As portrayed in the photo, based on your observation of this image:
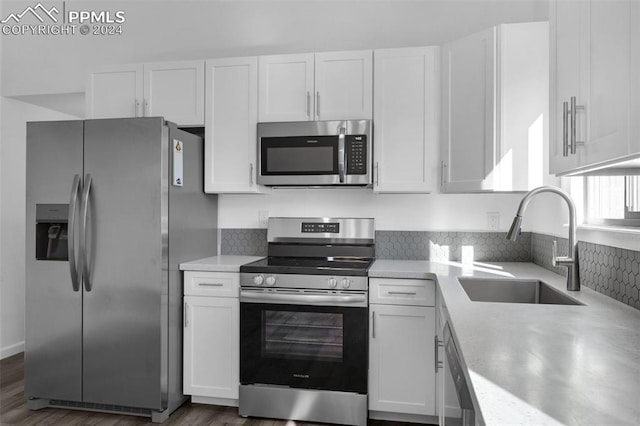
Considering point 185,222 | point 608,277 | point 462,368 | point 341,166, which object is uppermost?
point 341,166

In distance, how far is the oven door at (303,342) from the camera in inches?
101

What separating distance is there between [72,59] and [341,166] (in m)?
2.58

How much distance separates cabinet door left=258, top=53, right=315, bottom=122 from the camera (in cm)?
293

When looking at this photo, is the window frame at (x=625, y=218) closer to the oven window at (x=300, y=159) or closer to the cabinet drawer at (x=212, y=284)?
the oven window at (x=300, y=159)

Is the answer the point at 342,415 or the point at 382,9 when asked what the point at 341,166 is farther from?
the point at 342,415

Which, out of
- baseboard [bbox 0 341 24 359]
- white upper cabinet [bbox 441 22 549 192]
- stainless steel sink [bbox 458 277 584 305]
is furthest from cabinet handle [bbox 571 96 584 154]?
baseboard [bbox 0 341 24 359]

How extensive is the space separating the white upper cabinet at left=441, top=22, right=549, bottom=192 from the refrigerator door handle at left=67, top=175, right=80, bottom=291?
2.28 metres

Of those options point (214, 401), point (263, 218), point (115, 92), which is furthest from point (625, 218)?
point (115, 92)

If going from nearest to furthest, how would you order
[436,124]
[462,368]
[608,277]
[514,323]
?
[462,368]
[514,323]
[608,277]
[436,124]

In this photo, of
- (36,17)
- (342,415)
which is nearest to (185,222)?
(342,415)

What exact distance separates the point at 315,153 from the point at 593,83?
1.85 m

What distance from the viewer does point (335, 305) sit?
2.58m

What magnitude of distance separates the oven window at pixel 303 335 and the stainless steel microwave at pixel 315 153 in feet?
2.78

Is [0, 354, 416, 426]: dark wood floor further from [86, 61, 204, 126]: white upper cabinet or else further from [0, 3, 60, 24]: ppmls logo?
[0, 3, 60, 24]: ppmls logo
